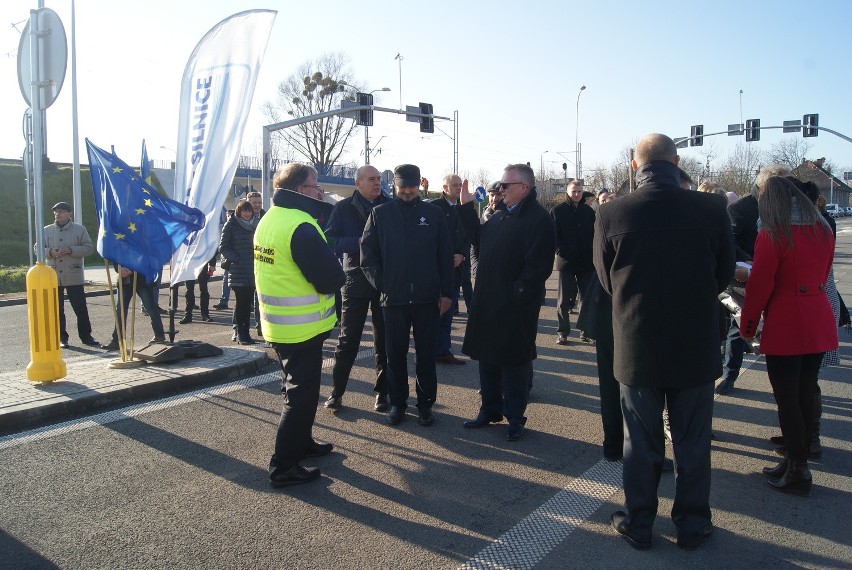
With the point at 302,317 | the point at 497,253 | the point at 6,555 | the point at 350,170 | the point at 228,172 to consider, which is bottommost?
the point at 6,555

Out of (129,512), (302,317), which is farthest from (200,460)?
(302,317)

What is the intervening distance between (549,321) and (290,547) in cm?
809

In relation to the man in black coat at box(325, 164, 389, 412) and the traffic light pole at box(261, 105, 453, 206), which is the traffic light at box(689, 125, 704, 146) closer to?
the traffic light pole at box(261, 105, 453, 206)

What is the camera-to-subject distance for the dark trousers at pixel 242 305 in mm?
9102

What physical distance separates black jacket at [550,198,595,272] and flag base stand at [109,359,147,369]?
16.3 ft

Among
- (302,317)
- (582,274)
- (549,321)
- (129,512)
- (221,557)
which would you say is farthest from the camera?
(549,321)

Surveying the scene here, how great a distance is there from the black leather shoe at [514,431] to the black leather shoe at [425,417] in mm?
681

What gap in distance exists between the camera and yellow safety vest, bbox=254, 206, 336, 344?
167 inches

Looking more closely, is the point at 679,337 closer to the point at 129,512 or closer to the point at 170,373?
the point at 129,512

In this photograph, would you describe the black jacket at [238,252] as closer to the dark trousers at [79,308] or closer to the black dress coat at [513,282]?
the dark trousers at [79,308]

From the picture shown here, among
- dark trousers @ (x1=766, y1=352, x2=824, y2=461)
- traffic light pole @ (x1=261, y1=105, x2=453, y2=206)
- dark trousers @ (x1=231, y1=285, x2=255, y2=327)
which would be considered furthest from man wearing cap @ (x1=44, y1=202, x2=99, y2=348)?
traffic light pole @ (x1=261, y1=105, x2=453, y2=206)

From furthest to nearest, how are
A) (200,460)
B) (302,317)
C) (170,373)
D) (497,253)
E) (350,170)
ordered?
(350,170) < (170,373) < (497,253) < (200,460) < (302,317)

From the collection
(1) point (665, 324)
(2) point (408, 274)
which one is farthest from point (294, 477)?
(1) point (665, 324)

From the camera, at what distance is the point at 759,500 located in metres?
4.11
